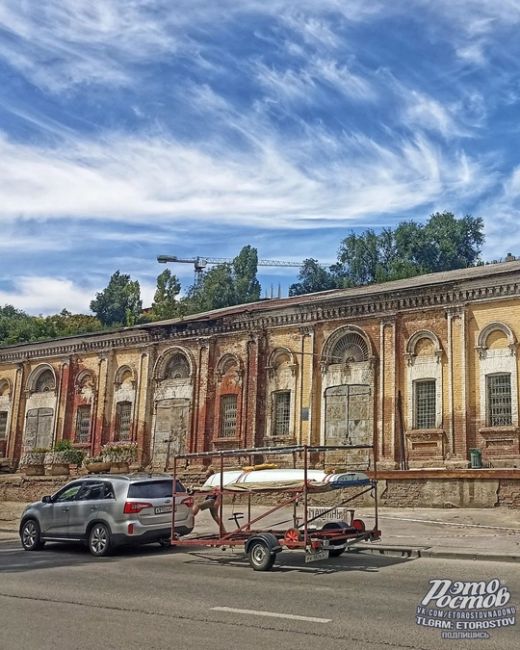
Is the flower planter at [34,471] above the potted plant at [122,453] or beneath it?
beneath

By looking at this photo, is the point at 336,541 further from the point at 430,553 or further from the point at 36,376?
the point at 36,376

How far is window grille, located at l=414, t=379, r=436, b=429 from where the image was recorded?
2469 cm

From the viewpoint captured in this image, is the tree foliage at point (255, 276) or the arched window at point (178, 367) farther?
the tree foliage at point (255, 276)

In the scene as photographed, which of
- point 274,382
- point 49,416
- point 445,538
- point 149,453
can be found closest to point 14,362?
point 49,416

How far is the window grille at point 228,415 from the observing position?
96.3 feet

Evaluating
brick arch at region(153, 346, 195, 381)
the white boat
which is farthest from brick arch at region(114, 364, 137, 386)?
the white boat

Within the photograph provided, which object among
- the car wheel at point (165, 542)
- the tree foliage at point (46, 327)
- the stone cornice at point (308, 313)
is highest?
the tree foliage at point (46, 327)

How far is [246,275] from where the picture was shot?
241ft

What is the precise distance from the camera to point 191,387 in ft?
102

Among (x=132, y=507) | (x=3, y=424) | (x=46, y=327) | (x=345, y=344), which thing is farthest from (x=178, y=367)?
(x=46, y=327)

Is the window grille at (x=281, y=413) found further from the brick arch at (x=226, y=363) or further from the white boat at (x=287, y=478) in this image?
the white boat at (x=287, y=478)

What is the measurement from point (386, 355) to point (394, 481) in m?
5.70

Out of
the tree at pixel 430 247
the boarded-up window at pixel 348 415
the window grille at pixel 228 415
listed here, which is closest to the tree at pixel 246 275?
the tree at pixel 430 247

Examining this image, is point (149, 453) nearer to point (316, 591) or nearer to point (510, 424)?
point (510, 424)
